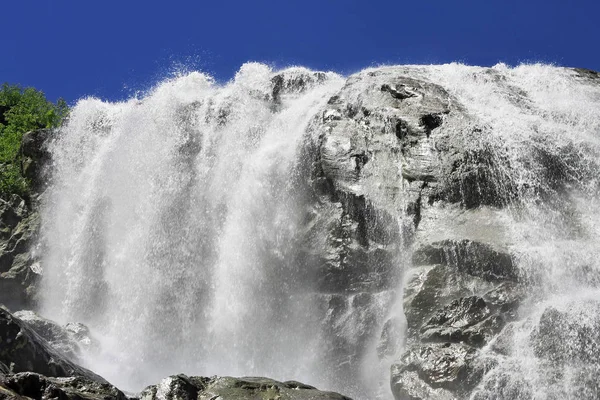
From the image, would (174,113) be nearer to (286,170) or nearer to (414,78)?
(286,170)

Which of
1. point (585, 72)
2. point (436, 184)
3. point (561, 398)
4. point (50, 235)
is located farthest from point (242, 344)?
point (585, 72)

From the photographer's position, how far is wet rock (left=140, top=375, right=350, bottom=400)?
996 centimetres

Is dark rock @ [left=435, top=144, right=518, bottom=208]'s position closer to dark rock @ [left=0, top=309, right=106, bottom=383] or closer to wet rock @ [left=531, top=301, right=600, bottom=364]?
wet rock @ [left=531, top=301, right=600, bottom=364]

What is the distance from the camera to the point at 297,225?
19.7 m

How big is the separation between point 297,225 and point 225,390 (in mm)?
9704

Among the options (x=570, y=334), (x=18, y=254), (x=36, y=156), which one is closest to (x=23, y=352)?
(x=570, y=334)

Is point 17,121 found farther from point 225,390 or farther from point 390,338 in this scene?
point 225,390

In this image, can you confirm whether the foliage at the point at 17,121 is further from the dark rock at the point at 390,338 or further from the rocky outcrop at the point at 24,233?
the dark rock at the point at 390,338

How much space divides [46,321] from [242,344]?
5679mm

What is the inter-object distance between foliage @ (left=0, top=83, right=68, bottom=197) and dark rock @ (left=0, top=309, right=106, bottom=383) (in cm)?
1798

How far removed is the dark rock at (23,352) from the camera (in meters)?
11.3

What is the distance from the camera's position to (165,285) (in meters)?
21.7

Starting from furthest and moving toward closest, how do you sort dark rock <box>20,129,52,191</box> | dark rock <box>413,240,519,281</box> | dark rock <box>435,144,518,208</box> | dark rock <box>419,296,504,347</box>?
dark rock <box>20,129,52,191</box> → dark rock <box>435,144,518,208</box> → dark rock <box>413,240,519,281</box> → dark rock <box>419,296,504,347</box>

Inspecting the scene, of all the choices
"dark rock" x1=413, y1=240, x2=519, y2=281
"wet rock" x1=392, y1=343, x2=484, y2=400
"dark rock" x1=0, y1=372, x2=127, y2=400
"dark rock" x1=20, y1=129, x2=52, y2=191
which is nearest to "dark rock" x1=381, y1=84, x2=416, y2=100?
"dark rock" x1=413, y1=240, x2=519, y2=281
